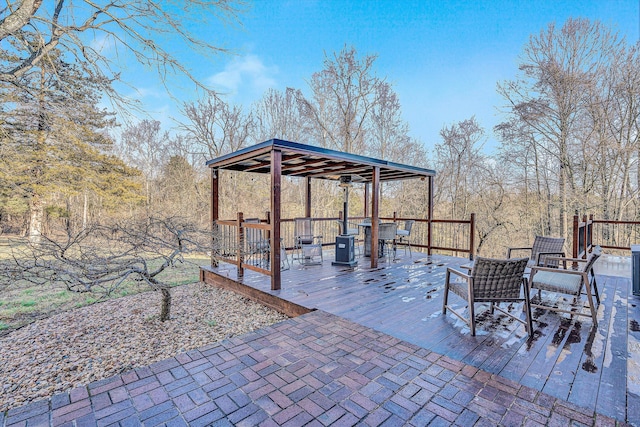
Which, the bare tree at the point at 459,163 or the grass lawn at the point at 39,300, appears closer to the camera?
the grass lawn at the point at 39,300

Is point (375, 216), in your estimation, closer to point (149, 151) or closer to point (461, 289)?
point (461, 289)

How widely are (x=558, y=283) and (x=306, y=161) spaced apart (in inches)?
182

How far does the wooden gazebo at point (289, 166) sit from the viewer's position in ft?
15.1

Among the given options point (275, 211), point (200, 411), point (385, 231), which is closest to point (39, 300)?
point (275, 211)

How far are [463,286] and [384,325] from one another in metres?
0.98

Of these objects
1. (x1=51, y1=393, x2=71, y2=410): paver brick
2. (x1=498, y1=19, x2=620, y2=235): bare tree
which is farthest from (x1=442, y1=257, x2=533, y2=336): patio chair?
(x1=498, y1=19, x2=620, y2=235): bare tree

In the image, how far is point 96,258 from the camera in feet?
13.2

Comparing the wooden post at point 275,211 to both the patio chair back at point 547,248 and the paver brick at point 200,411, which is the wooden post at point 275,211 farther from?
the patio chair back at point 547,248

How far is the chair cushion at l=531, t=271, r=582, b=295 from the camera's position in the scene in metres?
3.28

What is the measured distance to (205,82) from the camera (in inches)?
223

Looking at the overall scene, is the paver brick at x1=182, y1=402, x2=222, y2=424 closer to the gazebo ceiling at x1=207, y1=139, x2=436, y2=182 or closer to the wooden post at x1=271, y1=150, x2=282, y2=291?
the wooden post at x1=271, y1=150, x2=282, y2=291

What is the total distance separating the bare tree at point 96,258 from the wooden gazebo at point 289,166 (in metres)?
1.27

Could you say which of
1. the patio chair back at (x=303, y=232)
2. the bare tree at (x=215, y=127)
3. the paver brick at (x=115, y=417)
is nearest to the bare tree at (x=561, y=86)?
the patio chair back at (x=303, y=232)

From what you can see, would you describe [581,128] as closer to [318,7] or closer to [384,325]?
[318,7]
